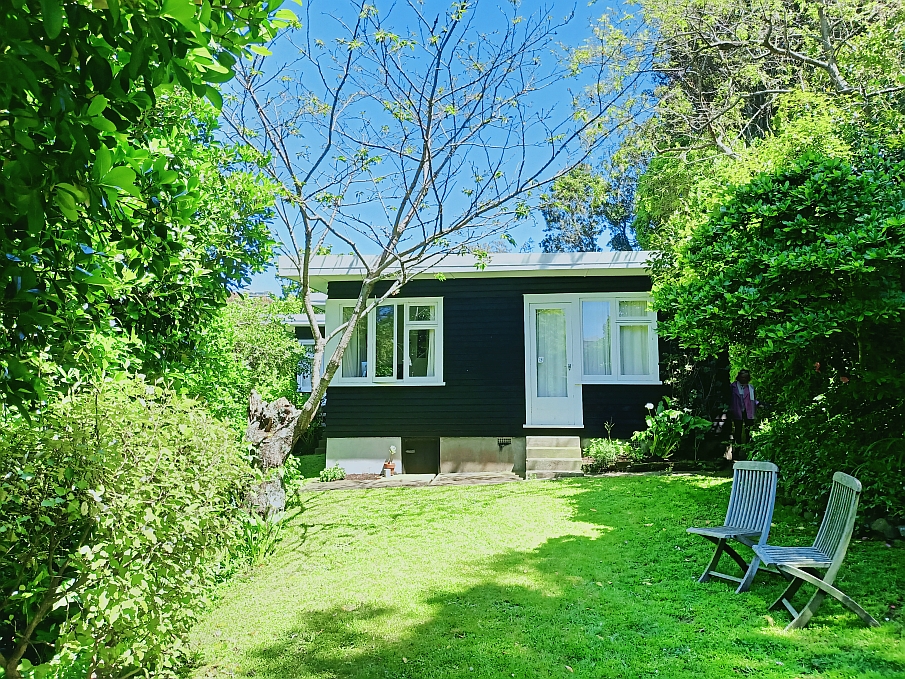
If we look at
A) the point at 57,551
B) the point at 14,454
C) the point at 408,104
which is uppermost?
the point at 408,104

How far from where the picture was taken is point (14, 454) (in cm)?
365

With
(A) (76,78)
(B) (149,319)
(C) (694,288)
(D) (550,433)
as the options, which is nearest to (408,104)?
(C) (694,288)

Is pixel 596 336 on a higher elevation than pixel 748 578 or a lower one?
higher

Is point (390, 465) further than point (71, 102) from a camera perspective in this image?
Yes

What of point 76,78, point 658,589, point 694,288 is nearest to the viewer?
point 76,78

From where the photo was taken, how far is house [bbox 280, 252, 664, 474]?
13.2 metres

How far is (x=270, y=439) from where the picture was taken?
8.14m

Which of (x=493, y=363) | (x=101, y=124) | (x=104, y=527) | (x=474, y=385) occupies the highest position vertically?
(x=101, y=124)

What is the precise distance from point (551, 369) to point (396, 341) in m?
3.32

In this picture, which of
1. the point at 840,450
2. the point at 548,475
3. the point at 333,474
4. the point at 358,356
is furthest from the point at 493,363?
the point at 840,450

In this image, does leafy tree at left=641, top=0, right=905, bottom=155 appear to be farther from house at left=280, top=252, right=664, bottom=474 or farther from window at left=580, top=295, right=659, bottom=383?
window at left=580, top=295, right=659, bottom=383

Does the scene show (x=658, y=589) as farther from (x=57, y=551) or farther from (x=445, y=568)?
(x=57, y=551)

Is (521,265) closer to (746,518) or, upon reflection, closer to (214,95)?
(746,518)

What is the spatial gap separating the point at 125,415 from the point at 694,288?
17.1 ft
